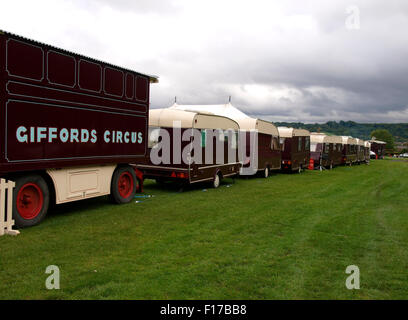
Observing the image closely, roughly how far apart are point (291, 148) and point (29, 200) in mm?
18656

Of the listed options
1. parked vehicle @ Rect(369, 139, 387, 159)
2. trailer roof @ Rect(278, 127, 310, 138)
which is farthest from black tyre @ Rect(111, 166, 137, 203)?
parked vehicle @ Rect(369, 139, 387, 159)

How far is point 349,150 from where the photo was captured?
125 ft

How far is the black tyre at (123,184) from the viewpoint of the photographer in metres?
10.7

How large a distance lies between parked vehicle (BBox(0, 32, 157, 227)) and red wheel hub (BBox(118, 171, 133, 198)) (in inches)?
1.3

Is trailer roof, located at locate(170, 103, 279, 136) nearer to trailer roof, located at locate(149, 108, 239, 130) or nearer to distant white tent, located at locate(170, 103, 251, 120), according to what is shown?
distant white tent, located at locate(170, 103, 251, 120)

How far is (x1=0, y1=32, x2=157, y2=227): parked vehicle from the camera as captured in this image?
7.30m

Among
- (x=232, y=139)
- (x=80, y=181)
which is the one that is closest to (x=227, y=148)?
(x=232, y=139)

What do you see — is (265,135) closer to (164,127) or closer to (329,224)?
(164,127)

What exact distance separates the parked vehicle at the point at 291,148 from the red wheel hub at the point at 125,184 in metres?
13.8

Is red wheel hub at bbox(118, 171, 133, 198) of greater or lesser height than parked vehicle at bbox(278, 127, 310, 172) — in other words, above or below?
below

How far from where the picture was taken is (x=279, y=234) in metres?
7.79

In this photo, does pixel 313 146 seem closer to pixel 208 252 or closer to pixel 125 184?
pixel 125 184

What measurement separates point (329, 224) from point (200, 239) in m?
→ 3.47
